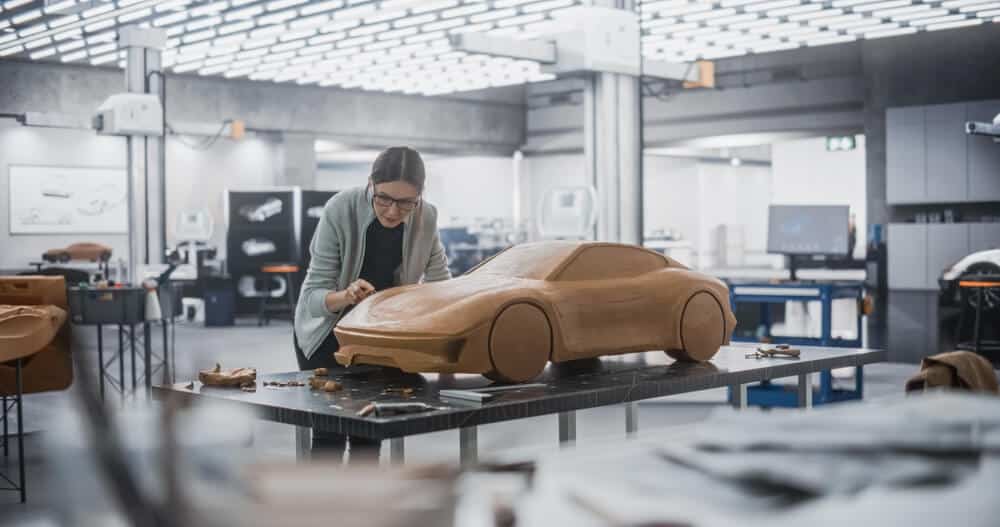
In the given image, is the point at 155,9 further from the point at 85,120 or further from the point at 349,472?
the point at 349,472

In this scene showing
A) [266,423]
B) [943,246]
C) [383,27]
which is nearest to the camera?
[266,423]

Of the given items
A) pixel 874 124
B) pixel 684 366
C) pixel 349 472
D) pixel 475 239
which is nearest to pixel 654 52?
pixel 874 124

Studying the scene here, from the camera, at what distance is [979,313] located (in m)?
8.77

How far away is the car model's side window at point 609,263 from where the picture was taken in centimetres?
250

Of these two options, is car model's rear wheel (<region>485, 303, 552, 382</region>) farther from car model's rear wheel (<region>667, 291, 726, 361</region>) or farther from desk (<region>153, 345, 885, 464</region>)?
car model's rear wheel (<region>667, 291, 726, 361</region>)

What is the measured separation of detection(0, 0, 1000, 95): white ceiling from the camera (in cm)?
1186

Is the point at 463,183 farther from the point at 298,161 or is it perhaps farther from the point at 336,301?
the point at 336,301

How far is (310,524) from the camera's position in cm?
61

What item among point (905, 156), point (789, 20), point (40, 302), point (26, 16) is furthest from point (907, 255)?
point (26, 16)

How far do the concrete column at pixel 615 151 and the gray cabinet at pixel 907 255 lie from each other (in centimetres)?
717

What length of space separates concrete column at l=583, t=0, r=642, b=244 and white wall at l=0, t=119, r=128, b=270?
38.5 ft

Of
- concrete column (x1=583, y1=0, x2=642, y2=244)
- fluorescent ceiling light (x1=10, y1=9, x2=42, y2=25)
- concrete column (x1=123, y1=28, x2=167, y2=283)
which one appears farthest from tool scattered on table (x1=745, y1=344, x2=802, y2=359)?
fluorescent ceiling light (x1=10, y1=9, x2=42, y2=25)

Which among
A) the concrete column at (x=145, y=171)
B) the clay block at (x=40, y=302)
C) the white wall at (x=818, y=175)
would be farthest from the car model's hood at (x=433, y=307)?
the white wall at (x=818, y=175)

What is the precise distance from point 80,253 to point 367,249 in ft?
43.2
